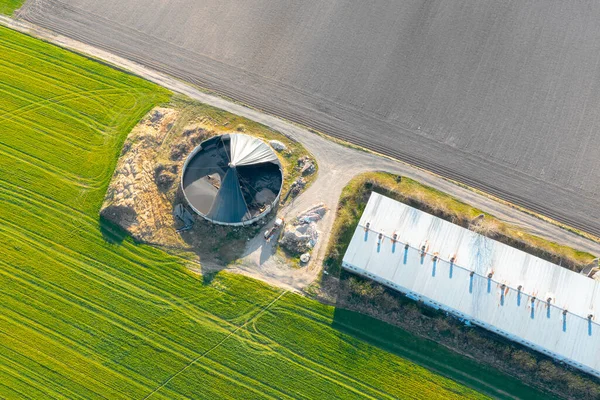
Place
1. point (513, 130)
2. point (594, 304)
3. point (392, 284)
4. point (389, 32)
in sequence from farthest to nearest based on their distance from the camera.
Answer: point (389, 32) < point (513, 130) < point (392, 284) < point (594, 304)

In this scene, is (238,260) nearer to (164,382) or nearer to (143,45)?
(164,382)

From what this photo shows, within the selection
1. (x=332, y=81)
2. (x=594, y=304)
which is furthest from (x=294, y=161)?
(x=594, y=304)

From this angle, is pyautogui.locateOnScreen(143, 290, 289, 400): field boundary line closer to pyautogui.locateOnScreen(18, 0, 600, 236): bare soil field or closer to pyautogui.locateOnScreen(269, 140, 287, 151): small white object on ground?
pyautogui.locateOnScreen(269, 140, 287, 151): small white object on ground

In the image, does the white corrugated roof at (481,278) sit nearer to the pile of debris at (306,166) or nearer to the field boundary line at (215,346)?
the pile of debris at (306,166)

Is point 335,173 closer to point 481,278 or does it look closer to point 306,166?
point 306,166

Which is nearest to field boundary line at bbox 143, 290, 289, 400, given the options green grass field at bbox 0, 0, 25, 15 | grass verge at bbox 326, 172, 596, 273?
grass verge at bbox 326, 172, 596, 273

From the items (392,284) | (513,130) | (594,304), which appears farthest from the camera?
(513,130)

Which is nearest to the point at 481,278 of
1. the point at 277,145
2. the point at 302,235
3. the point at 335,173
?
the point at 302,235
